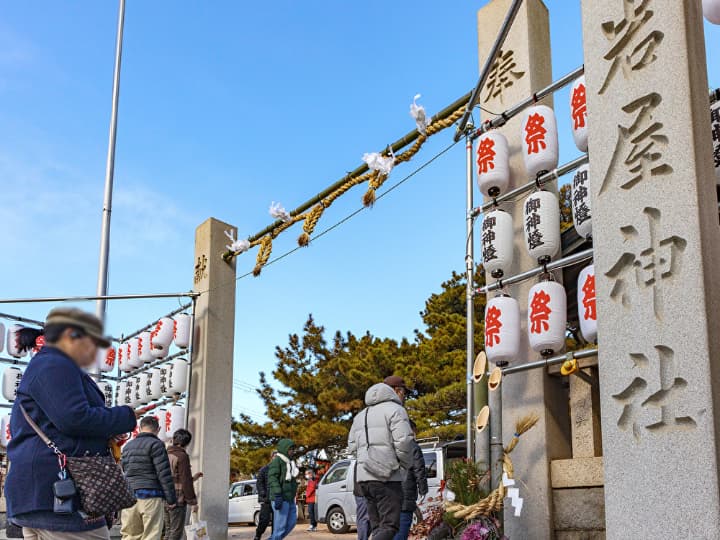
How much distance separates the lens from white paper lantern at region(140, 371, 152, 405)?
1394 centimetres

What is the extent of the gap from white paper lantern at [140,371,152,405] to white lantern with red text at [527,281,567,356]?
864 cm

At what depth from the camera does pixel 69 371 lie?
3.25 meters

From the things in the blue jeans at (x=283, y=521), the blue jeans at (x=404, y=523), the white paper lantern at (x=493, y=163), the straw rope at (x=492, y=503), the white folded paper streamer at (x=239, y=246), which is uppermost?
the white folded paper streamer at (x=239, y=246)

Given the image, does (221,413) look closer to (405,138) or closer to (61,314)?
(405,138)

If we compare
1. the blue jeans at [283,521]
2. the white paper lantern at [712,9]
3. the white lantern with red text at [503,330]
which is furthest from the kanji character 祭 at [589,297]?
the blue jeans at [283,521]

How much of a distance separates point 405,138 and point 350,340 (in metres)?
19.1

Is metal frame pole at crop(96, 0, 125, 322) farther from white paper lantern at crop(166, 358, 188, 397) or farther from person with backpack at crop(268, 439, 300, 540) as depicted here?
person with backpack at crop(268, 439, 300, 540)

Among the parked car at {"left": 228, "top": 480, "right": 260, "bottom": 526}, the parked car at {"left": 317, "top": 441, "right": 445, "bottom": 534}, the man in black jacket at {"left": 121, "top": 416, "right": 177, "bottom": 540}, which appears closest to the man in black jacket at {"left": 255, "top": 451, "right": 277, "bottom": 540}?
the man in black jacket at {"left": 121, "top": 416, "right": 177, "bottom": 540}

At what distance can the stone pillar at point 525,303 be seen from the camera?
7.16 m

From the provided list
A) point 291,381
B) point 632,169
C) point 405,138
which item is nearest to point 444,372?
point 291,381

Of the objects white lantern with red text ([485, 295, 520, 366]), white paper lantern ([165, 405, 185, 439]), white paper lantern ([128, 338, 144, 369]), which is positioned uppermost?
white paper lantern ([128, 338, 144, 369])

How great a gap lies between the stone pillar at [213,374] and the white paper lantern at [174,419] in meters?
0.17

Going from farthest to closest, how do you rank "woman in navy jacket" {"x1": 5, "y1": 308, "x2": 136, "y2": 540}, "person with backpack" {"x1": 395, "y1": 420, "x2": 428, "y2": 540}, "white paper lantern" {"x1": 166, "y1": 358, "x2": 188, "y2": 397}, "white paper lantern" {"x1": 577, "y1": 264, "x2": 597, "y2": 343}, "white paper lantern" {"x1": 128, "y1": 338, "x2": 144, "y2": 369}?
"white paper lantern" {"x1": 128, "y1": 338, "x2": 144, "y2": 369}, "white paper lantern" {"x1": 166, "y1": 358, "x2": 188, "y2": 397}, "person with backpack" {"x1": 395, "y1": 420, "x2": 428, "y2": 540}, "white paper lantern" {"x1": 577, "y1": 264, "x2": 597, "y2": 343}, "woman in navy jacket" {"x1": 5, "y1": 308, "x2": 136, "y2": 540}

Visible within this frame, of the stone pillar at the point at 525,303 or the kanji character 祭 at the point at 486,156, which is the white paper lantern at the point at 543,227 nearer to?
the stone pillar at the point at 525,303
